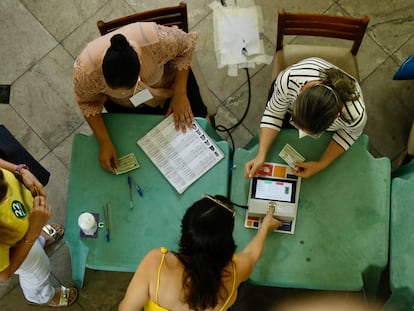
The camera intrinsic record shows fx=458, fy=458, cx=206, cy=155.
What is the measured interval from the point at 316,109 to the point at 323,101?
44mm

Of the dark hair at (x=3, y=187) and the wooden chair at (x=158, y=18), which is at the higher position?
the wooden chair at (x=158, y=18)

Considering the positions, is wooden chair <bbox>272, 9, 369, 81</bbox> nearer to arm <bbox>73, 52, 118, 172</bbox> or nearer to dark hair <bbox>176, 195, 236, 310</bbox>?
arm <bbox>73, 52, 118, 172</bbox>

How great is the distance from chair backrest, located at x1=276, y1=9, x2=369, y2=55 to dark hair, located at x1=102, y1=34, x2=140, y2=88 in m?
0.92

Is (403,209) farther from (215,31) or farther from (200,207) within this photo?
(215,31)

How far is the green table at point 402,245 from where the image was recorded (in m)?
2.13

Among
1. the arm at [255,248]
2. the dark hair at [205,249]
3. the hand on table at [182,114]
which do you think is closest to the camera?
the dark hair at [205,249]

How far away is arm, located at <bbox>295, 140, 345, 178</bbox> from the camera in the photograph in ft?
Answer: 7.22

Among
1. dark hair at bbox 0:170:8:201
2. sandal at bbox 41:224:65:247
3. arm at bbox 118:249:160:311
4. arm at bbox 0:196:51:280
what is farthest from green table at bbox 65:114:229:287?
sandal at bbox 41:224:65:247

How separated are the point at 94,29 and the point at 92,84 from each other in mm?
1556

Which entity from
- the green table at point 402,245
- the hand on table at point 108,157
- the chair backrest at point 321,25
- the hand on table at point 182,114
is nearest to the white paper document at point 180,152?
the hand on table at point 182,114

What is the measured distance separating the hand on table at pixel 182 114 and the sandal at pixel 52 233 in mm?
1332

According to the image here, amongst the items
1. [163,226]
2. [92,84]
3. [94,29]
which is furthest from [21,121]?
[163,226]

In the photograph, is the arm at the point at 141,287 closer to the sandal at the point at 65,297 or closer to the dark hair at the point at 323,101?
the dark hair at the point at 323,101

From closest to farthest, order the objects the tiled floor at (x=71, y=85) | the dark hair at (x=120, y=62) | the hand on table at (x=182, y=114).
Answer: the dark hair at (x=120, y=62), the hand on table at (x=182, y=114), the tiled floor at (x=71, y=85)
